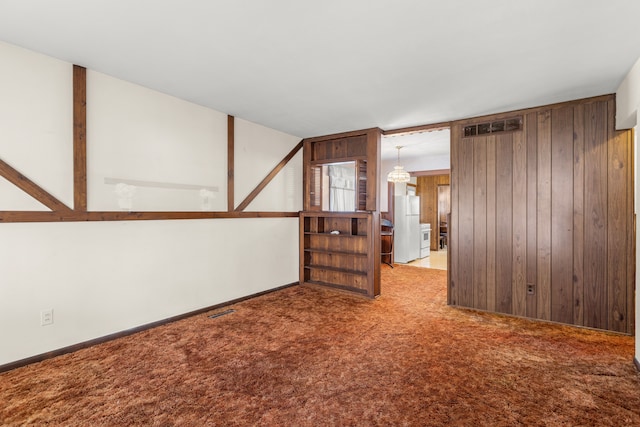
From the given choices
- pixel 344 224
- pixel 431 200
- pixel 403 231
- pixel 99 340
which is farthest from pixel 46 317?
pixel 431 200

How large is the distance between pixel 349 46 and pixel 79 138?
2529 millimetres

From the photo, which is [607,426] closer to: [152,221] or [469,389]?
[469,389]

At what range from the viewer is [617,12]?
1917 millimetres

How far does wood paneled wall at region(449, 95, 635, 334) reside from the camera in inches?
126

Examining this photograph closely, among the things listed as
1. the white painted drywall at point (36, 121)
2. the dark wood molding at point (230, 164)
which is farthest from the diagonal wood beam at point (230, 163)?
the white painted drywall at point (36, 121)

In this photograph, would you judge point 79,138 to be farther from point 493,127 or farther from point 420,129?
point 493,127

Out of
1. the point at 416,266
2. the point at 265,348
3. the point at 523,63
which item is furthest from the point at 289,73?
the point at 416,266

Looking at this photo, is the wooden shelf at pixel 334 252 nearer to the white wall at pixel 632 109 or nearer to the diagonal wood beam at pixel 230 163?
the diagonal wood beam at pixel 230 163

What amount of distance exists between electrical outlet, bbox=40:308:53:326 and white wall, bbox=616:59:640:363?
481cm

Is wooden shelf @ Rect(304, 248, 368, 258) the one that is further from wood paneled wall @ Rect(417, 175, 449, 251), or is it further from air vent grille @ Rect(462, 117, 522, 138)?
wood paneled wall @ Rect(417, 175, 449, 251)

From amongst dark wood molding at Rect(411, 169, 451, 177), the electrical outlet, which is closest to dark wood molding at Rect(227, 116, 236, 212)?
the electrical outlet

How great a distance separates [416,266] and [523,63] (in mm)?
5070

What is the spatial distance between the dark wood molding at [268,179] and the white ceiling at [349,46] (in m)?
1.38

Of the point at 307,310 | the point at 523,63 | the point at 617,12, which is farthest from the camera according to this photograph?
the point at 307,310
